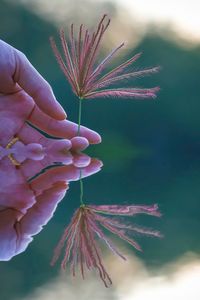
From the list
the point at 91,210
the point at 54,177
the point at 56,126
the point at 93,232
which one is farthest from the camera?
the point at 56,126

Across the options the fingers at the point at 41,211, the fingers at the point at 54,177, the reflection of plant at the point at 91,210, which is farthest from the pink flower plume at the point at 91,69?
the fingers at the point at 41,211

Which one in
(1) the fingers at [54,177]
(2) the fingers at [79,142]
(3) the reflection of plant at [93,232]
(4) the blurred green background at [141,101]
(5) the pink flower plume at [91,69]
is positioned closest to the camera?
(3) the reflection of plant at [93,232]

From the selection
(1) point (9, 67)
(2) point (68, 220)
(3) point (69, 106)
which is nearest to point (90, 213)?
(2) point (68, 220)

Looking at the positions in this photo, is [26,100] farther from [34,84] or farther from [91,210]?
[91,210]

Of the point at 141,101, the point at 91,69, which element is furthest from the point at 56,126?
the point at 141,101

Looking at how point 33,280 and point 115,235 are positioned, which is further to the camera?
point 115,235

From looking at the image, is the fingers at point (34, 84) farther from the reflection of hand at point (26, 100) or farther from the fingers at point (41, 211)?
the fingers at point (41, 211)

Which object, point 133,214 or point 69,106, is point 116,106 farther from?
point 133,214
